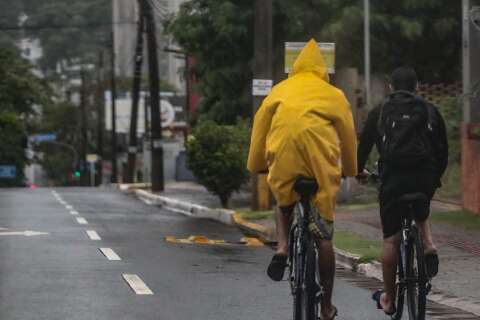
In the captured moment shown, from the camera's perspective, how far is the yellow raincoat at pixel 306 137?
7691mm

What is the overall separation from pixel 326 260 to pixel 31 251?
22.8 feet

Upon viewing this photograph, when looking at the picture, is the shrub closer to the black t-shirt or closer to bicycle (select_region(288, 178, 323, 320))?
the black t-shirt

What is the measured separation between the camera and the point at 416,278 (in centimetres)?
834

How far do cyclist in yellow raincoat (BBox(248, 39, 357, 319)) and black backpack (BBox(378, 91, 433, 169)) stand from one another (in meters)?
0.29

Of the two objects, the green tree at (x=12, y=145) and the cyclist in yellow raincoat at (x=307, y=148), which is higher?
the cyclist in yellow raincoat at (x=307, y=148)

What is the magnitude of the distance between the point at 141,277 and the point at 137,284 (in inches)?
25.5

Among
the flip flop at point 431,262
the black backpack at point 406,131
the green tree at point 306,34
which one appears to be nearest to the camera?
the black backpack at point 406,131

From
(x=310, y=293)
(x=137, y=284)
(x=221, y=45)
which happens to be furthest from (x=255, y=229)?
(x=221, y=45)

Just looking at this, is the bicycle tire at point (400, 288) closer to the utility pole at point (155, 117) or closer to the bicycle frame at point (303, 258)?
the bicycle frame at point (303, 258)

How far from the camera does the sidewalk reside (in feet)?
36.4

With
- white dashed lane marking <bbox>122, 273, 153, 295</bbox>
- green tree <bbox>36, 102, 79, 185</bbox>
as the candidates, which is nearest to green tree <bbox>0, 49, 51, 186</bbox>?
green tree <bbox>36, 102, 79, 185</bbox>

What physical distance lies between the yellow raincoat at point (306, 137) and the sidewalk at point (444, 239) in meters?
2.69

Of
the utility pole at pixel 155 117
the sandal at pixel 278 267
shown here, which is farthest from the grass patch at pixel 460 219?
the utility pole at pixel 155 117

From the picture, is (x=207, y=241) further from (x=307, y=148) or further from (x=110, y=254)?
(x=307, y=148)
